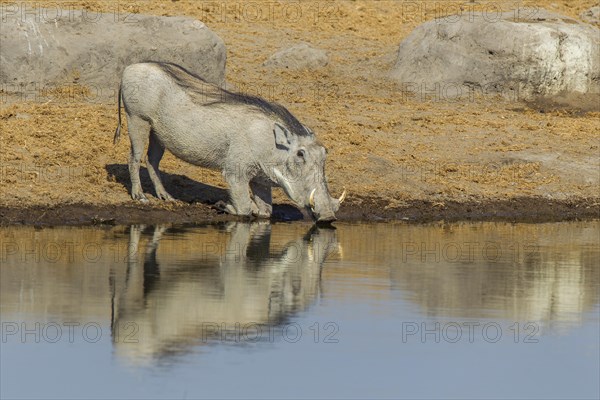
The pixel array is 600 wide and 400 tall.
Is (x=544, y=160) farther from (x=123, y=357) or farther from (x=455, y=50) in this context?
(x=123, y=357)

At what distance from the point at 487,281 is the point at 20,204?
5.17 meters

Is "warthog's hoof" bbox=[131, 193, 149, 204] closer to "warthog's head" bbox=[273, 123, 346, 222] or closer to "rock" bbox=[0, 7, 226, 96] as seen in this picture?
"warthog's head" bbox=[273, 123, 346, 222]

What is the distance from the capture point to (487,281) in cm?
1273

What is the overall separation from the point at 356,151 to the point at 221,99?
9.61ft

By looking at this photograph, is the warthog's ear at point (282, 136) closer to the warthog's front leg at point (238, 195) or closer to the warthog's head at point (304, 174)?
the warthog's head at point (304, 174)

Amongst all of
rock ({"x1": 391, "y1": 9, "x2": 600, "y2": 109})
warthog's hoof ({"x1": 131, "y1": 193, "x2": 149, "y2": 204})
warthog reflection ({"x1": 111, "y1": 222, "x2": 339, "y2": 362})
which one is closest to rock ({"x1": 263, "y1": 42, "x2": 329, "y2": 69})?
rock ({"x1": 391, "y1": 9, "x2": 600, "y2": 109})

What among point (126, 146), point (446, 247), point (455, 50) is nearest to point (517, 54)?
point (455, 50)

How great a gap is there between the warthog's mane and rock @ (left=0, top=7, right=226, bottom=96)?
3775 millimetres

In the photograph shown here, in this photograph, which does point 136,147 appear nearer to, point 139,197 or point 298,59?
point 139,197

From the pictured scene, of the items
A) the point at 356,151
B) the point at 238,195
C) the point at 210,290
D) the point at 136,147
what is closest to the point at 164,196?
the point at 136,147

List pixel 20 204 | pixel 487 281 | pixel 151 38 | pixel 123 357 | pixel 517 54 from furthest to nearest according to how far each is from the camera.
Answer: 1. pixel 517 54
2. pixel 151 38
3. pixel 20 204
4. pixel 487 281
5. pixel 123 357

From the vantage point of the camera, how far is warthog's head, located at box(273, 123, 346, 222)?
15375 mm

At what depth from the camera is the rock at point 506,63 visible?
2183cm

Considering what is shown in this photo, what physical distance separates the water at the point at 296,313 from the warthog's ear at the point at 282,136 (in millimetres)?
870
